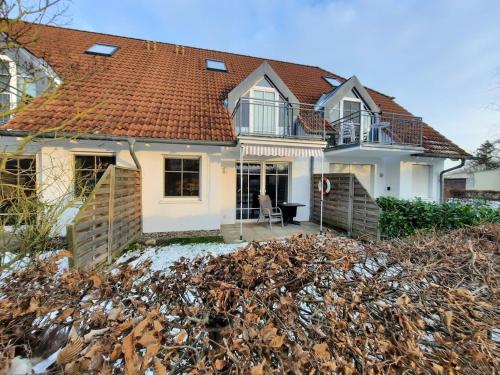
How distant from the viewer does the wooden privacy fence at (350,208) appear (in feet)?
36.8

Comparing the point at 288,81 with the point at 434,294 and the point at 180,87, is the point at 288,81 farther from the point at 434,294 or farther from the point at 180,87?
the point at 434,294

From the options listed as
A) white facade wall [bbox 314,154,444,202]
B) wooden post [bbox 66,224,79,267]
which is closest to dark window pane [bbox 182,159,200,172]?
wooden post [bbox 66,224,79,267]

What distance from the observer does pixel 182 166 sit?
40.1 feet

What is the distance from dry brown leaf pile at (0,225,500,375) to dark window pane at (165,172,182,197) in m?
9.81

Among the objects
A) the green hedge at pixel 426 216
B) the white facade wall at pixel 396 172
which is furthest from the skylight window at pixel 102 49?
the green hedge at pixel 426 216

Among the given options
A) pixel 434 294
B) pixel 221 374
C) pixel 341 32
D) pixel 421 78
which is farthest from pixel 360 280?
pixel 421 78

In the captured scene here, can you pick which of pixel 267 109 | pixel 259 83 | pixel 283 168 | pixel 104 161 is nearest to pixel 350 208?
pixel 283 168

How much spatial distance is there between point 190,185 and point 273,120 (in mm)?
6350

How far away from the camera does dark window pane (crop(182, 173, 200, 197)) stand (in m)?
12.3

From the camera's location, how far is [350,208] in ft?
41.0

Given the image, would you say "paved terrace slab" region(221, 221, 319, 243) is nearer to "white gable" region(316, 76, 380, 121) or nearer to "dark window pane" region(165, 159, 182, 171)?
"dark window pane" region(165, 159, 182, 171)

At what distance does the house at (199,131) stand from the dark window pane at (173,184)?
0.16ft

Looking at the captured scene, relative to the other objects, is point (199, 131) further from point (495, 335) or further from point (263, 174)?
point (495, 335)

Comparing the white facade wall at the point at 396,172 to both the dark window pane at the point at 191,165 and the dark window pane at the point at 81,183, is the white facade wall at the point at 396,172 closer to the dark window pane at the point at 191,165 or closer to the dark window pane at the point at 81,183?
the dark window pane at the point at 191,165
